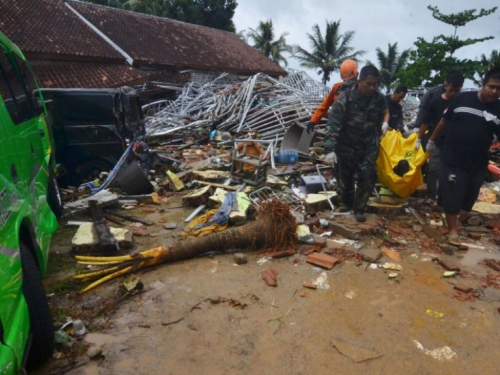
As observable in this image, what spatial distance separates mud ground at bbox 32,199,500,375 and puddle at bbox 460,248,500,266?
21 millimetres

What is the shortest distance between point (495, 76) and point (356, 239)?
214 centimetres

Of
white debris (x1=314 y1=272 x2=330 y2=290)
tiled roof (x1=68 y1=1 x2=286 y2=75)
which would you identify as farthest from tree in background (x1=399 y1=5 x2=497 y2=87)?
white debris (x1=314 y1=272 x2=330 y2=290)

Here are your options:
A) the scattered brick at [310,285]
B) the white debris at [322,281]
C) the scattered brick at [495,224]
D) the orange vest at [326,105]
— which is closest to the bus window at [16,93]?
the scattered brick at [310,285]

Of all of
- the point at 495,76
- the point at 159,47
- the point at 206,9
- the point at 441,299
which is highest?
the point at 206,9

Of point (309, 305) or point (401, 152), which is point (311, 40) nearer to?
point (401, 152)

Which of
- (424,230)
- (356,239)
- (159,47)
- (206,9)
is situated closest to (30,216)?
(356,239)

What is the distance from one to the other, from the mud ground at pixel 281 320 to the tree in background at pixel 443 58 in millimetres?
20628

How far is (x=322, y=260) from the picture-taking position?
3.61 metres

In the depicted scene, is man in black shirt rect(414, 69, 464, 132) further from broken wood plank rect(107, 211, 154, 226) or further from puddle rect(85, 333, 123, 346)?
puddle rect(85, 333, 123, 346)

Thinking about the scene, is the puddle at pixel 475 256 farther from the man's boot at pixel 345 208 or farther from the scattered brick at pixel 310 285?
the scattered brick at pixel 310 285

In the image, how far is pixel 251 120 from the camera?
10.2 meters

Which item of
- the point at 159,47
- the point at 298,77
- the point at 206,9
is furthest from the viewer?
the point at 206,9

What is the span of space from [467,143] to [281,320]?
9.05 feet

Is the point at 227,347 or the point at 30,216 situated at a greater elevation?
the point at 30,216
